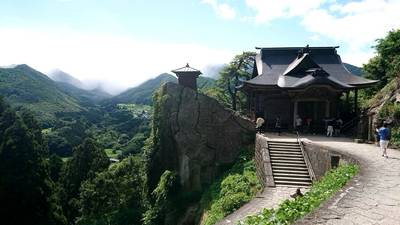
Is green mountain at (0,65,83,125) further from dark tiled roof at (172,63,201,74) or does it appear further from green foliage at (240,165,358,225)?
green foliage at (240,165,358,225)

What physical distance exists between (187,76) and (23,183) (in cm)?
1991

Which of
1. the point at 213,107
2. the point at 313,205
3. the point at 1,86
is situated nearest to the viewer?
the point at 313,205

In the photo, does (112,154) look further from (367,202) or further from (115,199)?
(367,202)

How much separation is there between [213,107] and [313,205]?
48.0ft

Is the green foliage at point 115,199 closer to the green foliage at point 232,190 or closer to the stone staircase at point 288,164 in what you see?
the green foliage at point 232,190

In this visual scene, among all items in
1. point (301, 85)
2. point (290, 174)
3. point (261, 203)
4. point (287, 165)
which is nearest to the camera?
point (261, 203)

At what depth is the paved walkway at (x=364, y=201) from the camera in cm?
732

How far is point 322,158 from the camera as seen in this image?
54.0ft

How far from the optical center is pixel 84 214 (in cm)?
3156

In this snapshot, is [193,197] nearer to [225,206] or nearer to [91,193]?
[225,206]

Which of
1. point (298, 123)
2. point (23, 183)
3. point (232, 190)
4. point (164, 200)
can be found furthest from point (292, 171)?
point (23, 183)

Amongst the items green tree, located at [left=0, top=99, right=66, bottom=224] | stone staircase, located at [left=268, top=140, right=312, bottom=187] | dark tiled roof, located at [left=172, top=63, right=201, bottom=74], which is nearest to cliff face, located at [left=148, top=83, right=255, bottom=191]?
dark tiled roof, located at [left=172, top=63, right=201, bottom=74]

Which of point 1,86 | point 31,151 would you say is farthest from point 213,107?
point 1,86

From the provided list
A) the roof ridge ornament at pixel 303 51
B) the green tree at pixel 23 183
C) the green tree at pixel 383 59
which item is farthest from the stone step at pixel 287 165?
the green tree at pixel 23 183
